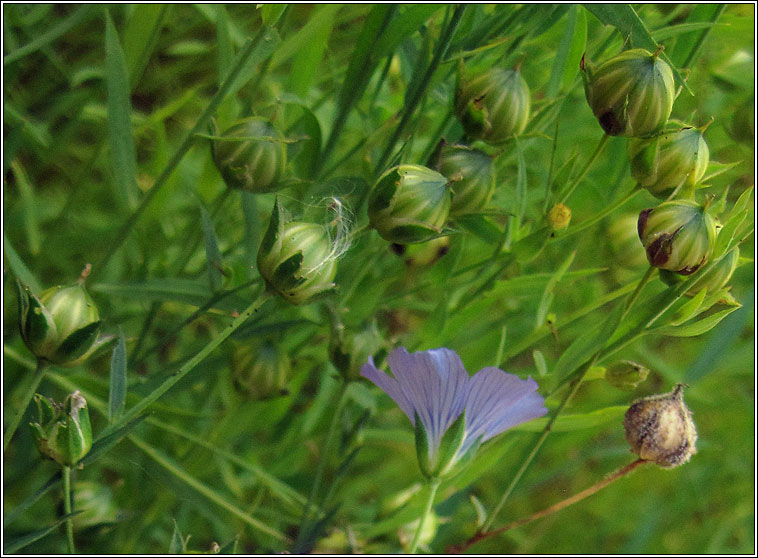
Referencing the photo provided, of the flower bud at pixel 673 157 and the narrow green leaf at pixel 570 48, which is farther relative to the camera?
the narrow green leaf at pixel 570 48

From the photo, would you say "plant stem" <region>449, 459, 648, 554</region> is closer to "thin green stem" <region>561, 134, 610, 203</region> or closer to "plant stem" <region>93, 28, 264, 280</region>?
"thin green stem" <region>561, 134, 610, 203</region>

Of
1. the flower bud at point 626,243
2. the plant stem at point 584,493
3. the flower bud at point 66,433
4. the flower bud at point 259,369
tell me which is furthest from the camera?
the flower bud at point 626,243

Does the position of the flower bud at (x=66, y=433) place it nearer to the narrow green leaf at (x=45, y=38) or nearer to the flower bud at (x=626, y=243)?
the narrow green leaf at (x=45, y=38)

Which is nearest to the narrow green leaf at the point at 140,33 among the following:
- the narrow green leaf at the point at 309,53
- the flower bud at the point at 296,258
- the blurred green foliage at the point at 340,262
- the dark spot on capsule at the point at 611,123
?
the blurred green foliage at the point at 340,262

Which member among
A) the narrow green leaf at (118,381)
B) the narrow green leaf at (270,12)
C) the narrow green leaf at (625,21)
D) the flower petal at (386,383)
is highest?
the narrow green leaf at (270,12)

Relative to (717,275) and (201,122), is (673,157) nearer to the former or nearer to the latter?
(717,275)

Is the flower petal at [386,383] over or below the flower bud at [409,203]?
below

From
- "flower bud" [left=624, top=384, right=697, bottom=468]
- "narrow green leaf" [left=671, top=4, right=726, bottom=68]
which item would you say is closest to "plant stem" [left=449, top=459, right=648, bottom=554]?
"flower bud" [left=624, top=384, right=697, bottom=468]
